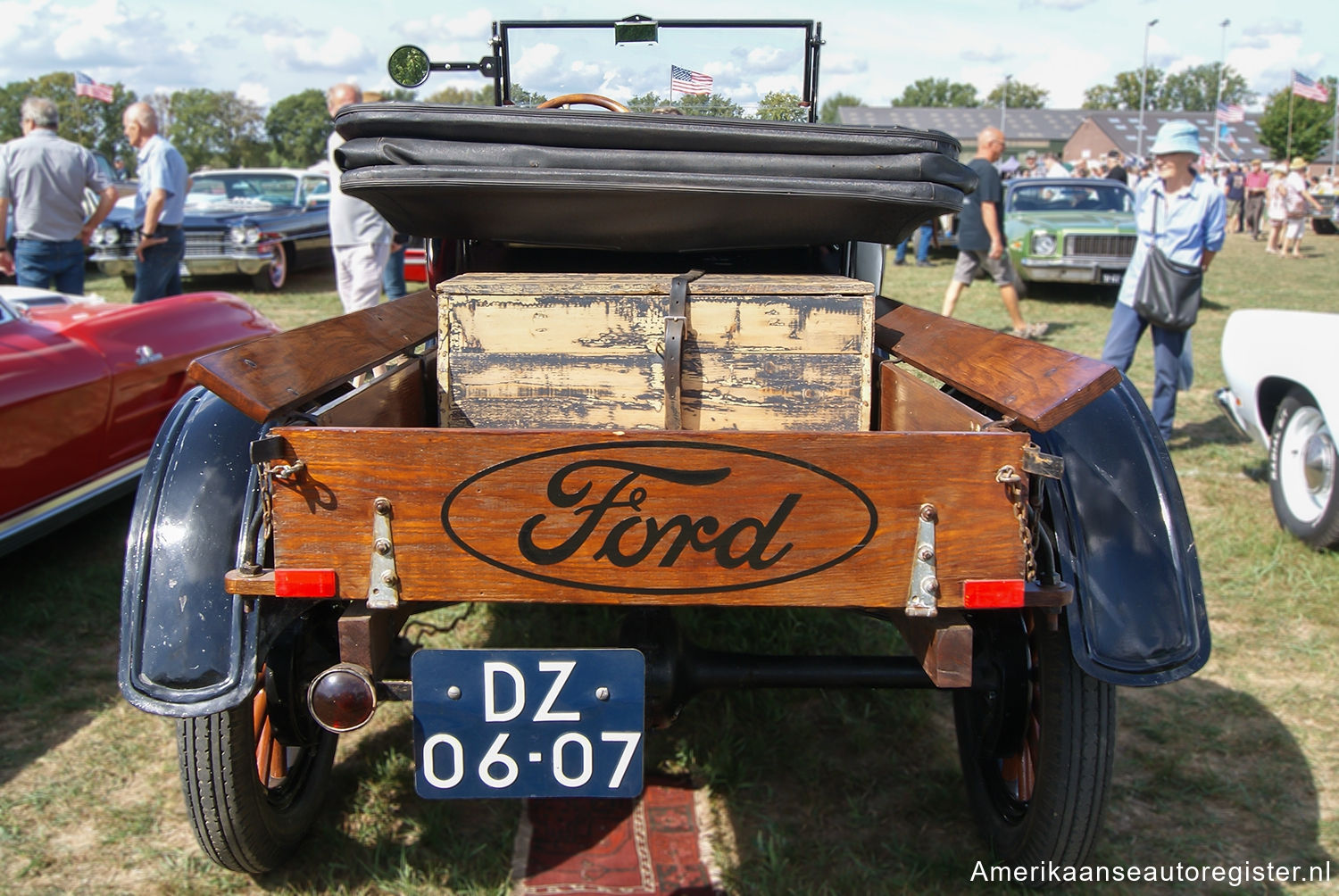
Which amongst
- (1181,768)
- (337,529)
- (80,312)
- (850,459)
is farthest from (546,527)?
(80,312)

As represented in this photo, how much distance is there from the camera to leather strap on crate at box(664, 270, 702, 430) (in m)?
2.25

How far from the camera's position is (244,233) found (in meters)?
10.3

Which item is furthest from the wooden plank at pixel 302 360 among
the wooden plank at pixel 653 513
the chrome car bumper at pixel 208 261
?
the chrome car bumper at pixel 208 261

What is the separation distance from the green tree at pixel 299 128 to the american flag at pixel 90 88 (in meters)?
37.7

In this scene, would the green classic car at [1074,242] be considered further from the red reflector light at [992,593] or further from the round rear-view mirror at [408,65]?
the red reflector light at [992,593]

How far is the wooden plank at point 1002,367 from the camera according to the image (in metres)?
1.64

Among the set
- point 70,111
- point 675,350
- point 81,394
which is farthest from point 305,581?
point 70,111

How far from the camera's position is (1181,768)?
8.86 feet

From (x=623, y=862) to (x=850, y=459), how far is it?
4.09 feet

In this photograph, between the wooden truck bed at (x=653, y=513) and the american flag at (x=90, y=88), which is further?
the american flag at (x=90, y=88)

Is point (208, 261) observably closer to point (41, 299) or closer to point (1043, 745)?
point (41, 299)

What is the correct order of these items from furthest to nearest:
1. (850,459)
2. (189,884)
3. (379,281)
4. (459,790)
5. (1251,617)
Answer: (379,281)
(1251,617)
(189,884)
(459,790)
(850,459)

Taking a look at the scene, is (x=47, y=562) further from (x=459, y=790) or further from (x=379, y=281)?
(x=459, y=790)

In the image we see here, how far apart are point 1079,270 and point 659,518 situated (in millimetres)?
10521
